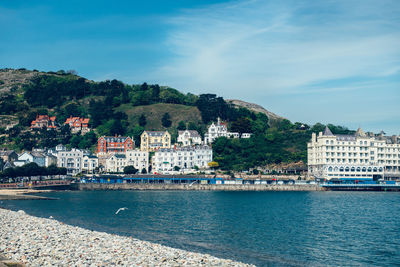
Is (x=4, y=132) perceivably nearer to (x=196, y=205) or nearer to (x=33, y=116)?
(x=33, y=116)

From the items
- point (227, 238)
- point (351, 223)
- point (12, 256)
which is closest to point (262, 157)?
point (351, 223)

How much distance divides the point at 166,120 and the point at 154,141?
916 inches

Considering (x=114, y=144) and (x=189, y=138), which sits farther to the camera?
(x=189, y=138)

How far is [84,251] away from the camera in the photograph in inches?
1149

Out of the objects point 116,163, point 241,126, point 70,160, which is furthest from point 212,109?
point 70,160

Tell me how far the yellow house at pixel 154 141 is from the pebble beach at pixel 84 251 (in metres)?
105

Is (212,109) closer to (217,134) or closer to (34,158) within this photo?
(217,134)

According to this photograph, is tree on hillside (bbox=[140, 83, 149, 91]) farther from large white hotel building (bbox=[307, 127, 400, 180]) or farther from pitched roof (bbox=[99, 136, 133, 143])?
large white hotel building (bbox=[307, 127, 400, 180])

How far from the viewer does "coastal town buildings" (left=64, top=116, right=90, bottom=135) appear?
536 ft

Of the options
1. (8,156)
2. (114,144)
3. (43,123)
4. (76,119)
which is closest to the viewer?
(8,156)

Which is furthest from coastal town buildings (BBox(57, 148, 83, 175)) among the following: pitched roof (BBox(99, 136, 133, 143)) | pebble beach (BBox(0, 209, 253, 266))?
pebble beach (BBox(0, 209, 253, 266))

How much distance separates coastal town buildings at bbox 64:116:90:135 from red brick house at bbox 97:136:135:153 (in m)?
24.1

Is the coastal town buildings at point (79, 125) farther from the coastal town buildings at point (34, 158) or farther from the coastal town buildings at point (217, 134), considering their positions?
the coastal town buildings at point (217, 134)

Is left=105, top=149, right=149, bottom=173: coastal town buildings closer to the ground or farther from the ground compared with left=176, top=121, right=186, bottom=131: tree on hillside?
closer to the ground
